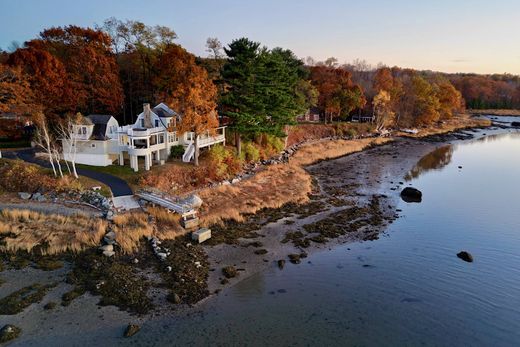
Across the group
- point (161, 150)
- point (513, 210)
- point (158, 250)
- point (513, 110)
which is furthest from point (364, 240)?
point (513, 110)

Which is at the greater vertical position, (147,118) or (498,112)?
(498,112)

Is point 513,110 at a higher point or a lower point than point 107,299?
higher

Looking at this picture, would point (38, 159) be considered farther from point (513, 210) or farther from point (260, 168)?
point (513, 210)

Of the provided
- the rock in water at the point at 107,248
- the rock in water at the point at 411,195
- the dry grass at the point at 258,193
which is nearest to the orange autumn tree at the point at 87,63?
the dry grass at the point at 258,193

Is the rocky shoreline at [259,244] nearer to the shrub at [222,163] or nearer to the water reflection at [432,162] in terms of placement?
the water reflection at [432,162]

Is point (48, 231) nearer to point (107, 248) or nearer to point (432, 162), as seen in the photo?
point (107, 248)

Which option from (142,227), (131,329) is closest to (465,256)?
(131,329)
